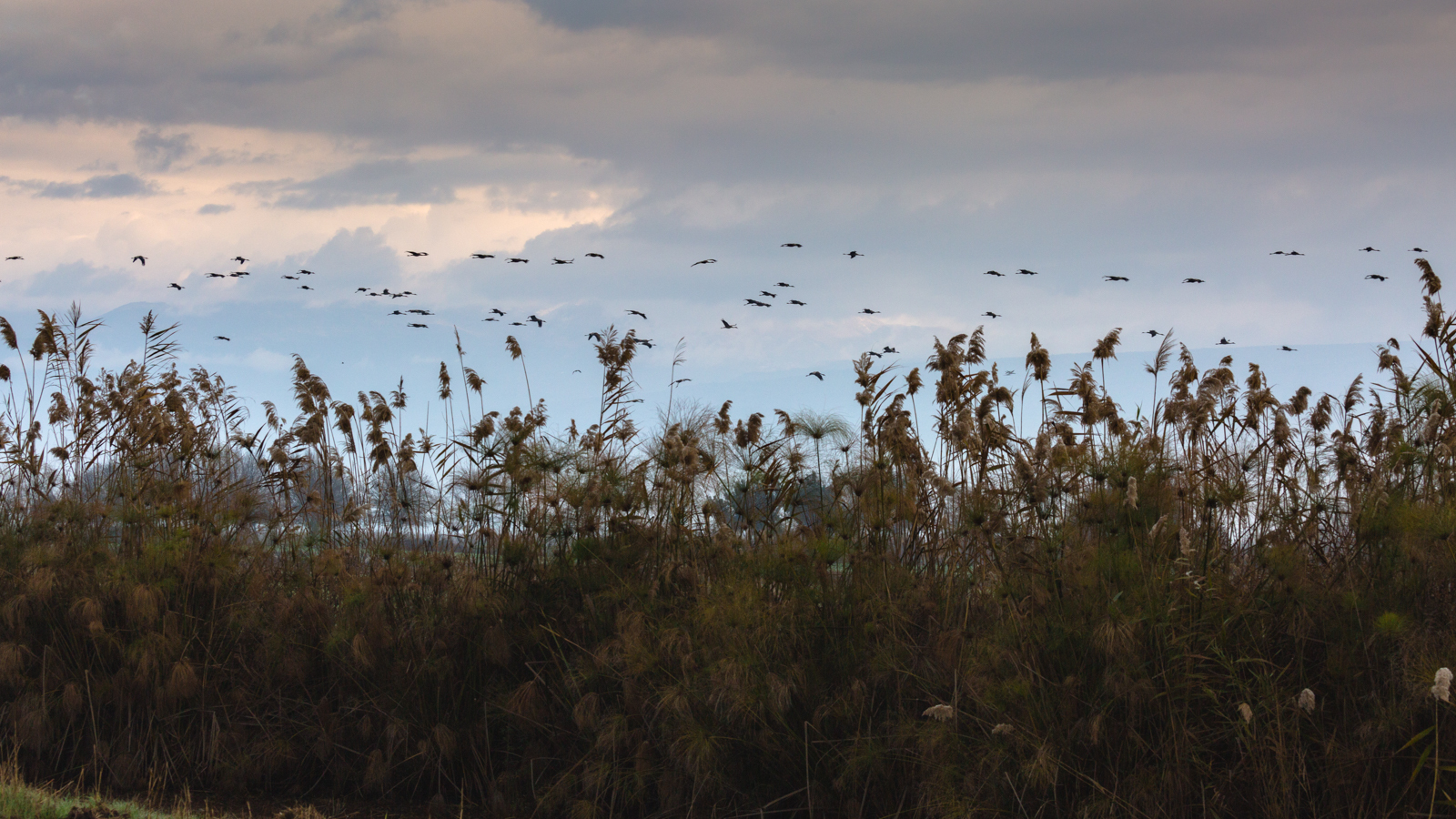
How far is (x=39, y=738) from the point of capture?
334 inches

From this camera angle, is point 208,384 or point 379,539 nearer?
point 379,539

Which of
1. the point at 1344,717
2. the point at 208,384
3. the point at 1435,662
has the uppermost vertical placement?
the point at 208,384

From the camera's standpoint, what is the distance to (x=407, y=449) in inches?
376

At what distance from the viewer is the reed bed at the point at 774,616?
18.3 ft

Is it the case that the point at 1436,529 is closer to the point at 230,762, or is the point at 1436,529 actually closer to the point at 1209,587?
the point at 1209,587

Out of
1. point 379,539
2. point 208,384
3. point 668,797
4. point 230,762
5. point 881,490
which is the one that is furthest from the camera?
point 208,384

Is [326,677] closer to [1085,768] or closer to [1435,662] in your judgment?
[1085,768]

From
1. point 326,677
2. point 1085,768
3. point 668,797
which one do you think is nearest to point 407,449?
point 326,677

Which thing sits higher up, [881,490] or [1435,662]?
[881,490]

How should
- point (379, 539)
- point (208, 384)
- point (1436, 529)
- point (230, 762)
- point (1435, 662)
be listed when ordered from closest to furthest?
point (1435, 662) < point (1436, 529) < point (230, 762) < point (379, 539) < point (208, 384)

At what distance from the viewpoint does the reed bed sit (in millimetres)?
5570

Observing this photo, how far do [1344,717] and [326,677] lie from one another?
24.0 ft

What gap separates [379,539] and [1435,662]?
8.03 meters

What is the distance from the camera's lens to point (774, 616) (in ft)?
22.5
